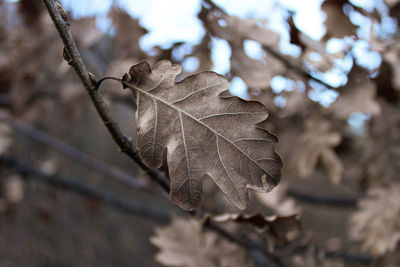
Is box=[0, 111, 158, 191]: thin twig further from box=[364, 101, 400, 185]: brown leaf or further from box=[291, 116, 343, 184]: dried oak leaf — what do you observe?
box=[364, 101, 400, 185]: brown leaf

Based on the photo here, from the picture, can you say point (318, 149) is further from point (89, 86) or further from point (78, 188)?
point (78, 188)

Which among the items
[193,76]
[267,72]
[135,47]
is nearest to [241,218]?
[193,76]

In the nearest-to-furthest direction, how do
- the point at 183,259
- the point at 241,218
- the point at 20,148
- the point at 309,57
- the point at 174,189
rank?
1. the point at 174,189
2. the point at 241,218
3. the point at 183,259
4. the point at 309,57
5. the point at 20,148

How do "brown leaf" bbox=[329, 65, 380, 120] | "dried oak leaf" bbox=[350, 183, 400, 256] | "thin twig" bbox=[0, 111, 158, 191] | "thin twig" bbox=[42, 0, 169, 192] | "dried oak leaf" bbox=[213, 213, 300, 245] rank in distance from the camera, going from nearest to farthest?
"thin twig" bbox=[42, 0, 169, 192]
"dried oak leaf" bbox=[213, 213, 300, 245]
"brown leaf" bbox=[329, 65, 380, 120]
"dried oak leaf" bbox=[350, 183, 400, 256]
"thin twig" bbox=[0, 111, 158, 191]

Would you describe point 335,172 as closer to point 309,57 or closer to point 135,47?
point 309,57

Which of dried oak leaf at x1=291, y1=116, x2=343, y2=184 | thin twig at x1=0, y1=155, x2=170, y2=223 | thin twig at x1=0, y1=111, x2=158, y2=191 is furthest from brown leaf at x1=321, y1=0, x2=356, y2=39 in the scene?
thin twig at x1=0, y1=155, x2=170, y2=223

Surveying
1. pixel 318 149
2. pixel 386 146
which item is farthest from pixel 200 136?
pixel 386 146


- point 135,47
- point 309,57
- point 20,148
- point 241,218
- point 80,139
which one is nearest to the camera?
point 241,218
